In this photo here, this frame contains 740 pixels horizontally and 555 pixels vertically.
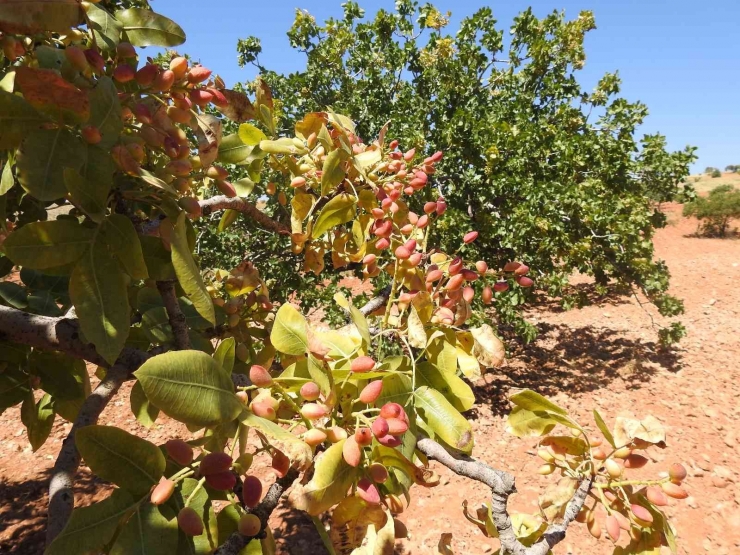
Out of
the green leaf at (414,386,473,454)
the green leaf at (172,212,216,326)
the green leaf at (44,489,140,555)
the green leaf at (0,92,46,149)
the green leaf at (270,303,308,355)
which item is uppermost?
the green leaf at (0,92,46,149)

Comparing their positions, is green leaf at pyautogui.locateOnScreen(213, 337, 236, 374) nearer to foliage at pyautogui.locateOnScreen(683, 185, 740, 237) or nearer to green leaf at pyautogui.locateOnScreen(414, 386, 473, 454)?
green leaf at pyautogui.locateOnScreen(414, 386, 473, 454)

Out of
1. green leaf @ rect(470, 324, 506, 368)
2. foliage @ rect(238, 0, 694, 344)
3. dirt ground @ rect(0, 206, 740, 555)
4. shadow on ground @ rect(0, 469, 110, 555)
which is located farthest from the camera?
foliage @ rect(238, 0, 694, 344)

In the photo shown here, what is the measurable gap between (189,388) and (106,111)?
400mm

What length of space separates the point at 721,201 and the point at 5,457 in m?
15.3

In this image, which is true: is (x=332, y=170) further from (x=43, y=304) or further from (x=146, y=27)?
(x=43, y=304)

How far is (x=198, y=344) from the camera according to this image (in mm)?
917

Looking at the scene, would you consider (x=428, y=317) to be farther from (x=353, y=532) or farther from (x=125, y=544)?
(x=125, y=544)

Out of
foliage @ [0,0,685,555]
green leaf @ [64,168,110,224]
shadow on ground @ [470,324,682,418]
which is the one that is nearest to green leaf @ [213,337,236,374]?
foliage @ [0,0,685,555]

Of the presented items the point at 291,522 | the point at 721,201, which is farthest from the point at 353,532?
the point at 721,201

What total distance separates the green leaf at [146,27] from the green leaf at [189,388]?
1.89 feet

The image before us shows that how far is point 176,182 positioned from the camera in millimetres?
715

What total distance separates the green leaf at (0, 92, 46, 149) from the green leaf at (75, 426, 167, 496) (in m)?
0.39

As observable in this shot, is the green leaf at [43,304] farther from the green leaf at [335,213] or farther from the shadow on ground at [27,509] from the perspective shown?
the shadow on ground at [27,509]

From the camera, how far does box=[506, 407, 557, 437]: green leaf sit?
726mm
